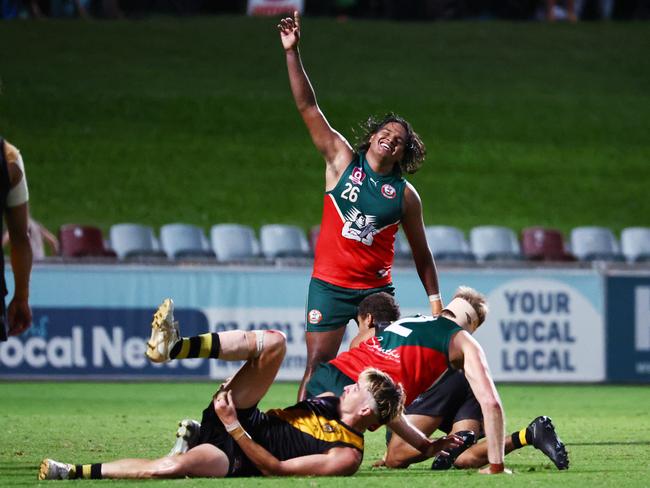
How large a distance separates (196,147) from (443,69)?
7.30m

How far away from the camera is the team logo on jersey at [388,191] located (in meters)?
8.48

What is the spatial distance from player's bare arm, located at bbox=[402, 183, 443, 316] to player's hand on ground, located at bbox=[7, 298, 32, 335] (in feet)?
10.4

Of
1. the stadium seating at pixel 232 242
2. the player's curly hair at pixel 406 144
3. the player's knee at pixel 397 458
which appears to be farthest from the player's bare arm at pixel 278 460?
the stadium seating at pixel 232 242

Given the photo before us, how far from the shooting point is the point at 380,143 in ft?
27.7

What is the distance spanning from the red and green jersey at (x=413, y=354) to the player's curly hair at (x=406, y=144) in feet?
4.65

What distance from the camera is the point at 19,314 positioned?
6.00 meters

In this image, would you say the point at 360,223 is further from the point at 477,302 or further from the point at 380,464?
the point at 380,464

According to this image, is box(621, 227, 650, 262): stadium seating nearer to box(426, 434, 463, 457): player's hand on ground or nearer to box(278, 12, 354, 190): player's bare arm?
box(278, 12, 354, 190): player's bare arm

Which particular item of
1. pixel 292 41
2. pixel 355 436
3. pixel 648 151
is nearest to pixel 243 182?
pixel 648 151

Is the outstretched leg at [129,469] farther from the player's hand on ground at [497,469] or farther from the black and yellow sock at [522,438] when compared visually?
the black and yellow sock at [522,438]

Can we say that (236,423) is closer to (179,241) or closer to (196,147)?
(179,241)

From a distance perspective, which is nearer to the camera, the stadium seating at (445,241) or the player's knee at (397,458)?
the player's knee at (397,458)

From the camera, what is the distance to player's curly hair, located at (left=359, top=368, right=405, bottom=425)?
6961 millimetres

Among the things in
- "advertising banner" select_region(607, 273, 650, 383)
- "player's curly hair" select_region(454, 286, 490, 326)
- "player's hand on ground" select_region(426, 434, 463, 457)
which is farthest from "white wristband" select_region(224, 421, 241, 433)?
"advertising banner" select_region(607, 273, 650, 383)
